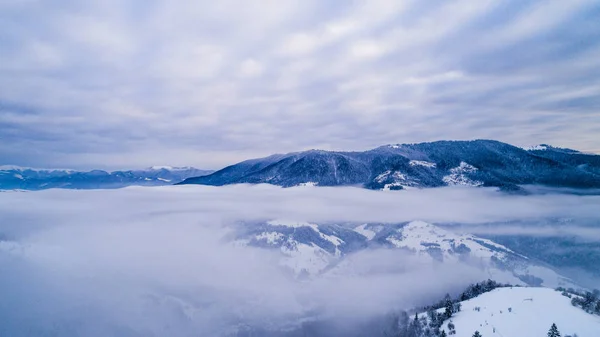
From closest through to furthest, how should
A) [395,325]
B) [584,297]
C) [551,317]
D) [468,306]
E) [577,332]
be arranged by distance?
[577,332] < [551,317] < [584,297] < [468,306] < [395,325]

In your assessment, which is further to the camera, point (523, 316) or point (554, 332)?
point (523, 316)

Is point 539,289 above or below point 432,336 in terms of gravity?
above

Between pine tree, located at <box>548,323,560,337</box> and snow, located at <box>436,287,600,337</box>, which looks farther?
snow, located at <box>436,287,600,337</box>

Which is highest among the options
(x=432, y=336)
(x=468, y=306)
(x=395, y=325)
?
(x=468, y=306)

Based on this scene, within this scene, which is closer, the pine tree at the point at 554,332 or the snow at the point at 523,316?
the pine tree at the point at 554,332

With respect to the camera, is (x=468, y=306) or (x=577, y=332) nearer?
(x=577, y=332)

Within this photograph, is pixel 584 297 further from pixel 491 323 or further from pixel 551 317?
pixel 491 323

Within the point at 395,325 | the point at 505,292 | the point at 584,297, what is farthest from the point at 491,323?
the point at 395,325

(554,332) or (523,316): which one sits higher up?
(554,332)
